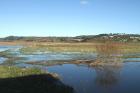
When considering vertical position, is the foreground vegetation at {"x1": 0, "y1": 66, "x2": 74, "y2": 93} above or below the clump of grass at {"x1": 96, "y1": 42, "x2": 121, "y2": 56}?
below

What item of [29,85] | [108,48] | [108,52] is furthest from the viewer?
[108,52]

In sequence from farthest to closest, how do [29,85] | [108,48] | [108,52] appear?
1. [108,52]
2. [108,48]
3. [29,85]

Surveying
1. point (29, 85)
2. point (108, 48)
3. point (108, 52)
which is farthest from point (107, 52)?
point (29, 85)

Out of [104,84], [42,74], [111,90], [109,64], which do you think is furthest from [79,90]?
[109,64]

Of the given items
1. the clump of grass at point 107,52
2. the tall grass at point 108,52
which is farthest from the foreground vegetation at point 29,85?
the tall grass at point 108,52

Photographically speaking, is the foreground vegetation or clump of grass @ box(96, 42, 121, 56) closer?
the foreground vegetation

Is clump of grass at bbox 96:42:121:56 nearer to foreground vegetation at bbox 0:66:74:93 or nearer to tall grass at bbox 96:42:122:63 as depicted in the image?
tall grass at bbox 96:42:122:63

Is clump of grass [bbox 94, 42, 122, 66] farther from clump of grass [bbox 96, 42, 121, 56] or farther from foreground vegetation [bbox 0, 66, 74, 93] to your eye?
foreground vegetation [bbox 0, 66, 74, 93]

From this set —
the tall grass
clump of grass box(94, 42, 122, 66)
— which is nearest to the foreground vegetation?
clump of grass box(94, 42, 122, 66)

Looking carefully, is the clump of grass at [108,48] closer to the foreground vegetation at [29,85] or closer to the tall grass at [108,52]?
the tall grass at [108,52]

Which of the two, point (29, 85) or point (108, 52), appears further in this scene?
point (108, 52)

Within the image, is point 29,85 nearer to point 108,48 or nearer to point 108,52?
point 108,48

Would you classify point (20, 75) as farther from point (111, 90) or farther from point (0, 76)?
point (111, 90)

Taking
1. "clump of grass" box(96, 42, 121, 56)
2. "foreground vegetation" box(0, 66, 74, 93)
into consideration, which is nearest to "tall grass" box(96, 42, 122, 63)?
"clump of grass" box(96, 42, 121, 56)
